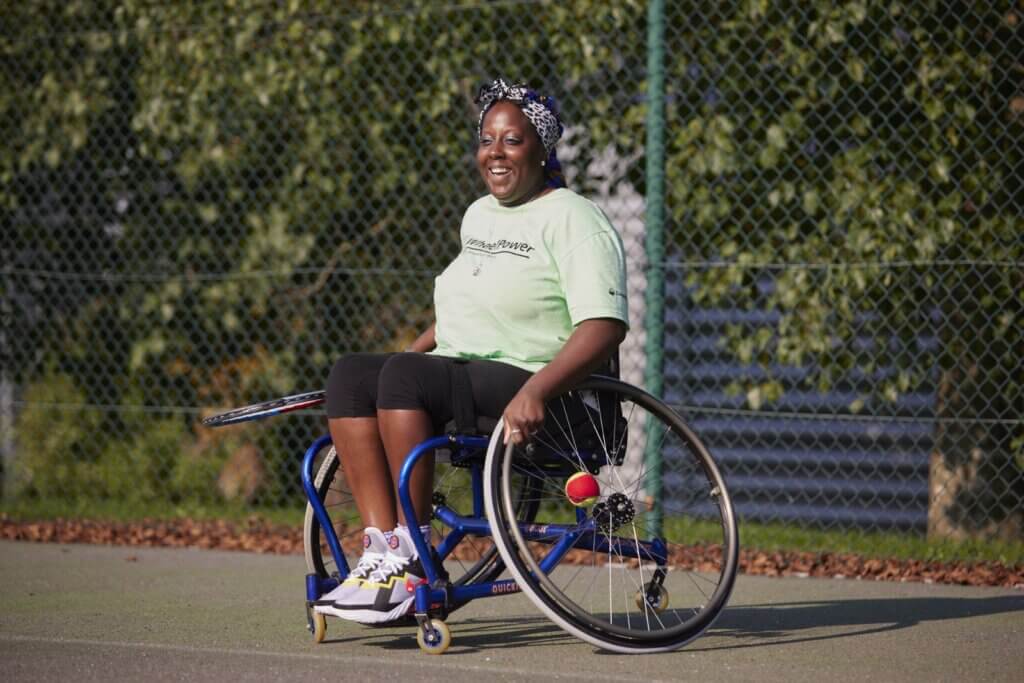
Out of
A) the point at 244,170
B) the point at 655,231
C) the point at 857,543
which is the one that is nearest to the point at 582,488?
the point at 655,231

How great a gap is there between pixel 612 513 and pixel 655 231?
7.52 feet

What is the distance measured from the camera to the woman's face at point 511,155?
3939mm

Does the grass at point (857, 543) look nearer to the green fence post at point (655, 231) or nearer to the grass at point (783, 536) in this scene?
the grass at point (783, 536)

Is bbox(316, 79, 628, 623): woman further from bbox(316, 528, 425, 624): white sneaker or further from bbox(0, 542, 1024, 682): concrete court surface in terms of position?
bbox(0, 542, 1024, 682): concrete court surface

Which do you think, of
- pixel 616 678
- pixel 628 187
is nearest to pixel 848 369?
pixel 628 187

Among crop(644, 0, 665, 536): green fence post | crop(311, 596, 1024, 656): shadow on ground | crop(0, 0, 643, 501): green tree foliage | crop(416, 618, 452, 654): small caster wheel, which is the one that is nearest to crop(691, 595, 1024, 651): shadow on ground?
crop(311, 596, 1024, 656): shadow on ground

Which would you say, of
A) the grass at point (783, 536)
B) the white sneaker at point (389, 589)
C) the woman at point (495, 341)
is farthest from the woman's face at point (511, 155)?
the grass at point (783, 536)

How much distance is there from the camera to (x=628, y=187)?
21.3 ft

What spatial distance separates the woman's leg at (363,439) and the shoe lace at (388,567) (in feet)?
0.28

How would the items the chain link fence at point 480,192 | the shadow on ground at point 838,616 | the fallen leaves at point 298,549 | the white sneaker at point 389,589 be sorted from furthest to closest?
the chain link fence at point 480,192 → the fallen leaves at point 298,549 → the shadow on ground at point 838,616 → the white sneaker at point 389,589

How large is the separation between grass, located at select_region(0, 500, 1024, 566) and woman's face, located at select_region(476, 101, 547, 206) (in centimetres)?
237

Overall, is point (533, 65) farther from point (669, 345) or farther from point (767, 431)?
point (767, 431)

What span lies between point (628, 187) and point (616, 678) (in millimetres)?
3436

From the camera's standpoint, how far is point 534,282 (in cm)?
381
